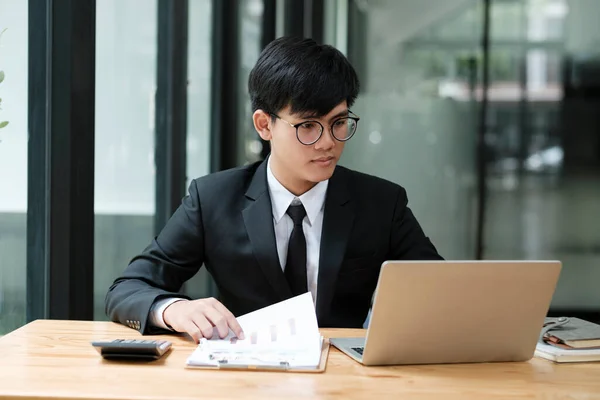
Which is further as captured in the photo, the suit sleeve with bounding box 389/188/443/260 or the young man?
the suit sleeve with bounding box 389/188/443/260

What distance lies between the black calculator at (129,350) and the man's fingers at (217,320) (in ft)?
0.48

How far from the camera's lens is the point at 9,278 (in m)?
2.16

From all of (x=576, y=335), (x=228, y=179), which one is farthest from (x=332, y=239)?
(x=576, y=335)

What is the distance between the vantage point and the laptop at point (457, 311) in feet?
4.58

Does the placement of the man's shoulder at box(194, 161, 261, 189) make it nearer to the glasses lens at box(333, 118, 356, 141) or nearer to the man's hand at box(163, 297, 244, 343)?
the glasses lens at box(333, 118, 356, 141)

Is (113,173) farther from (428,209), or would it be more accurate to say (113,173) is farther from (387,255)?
(428,209)

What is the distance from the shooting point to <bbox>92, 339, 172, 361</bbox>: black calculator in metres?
1.45

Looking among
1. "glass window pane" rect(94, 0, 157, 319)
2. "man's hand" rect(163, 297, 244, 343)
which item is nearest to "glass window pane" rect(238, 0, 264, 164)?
"glass window pane" rect(94, 0, 157, 319)

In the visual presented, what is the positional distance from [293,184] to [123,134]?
1.02 metres

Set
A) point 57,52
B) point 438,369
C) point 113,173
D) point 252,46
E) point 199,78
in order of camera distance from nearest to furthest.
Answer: point 438,369 → point 57,52 → point 113,173 → point 199,78 → point 252,46

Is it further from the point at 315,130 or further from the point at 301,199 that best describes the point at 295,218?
the point at 315,130

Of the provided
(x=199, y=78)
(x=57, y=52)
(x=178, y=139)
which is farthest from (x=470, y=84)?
(x=57, y=52)

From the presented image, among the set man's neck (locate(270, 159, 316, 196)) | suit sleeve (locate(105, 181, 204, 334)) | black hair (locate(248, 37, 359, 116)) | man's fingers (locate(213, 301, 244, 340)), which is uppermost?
black hair (locate(248, 37, 359, 116))

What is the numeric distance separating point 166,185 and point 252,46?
1.54 metres
